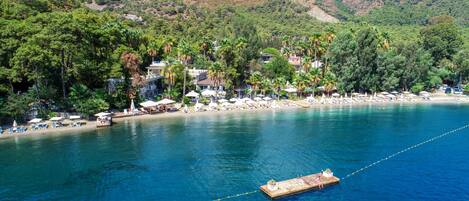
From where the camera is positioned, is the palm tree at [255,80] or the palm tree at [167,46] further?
the palm tree at [167,46]

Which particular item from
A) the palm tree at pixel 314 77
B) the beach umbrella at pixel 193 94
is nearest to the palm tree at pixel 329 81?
the palm tree at pixel 314 77

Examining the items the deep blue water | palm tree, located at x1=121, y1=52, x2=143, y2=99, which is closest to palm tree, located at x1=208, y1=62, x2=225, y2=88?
the deep blue water

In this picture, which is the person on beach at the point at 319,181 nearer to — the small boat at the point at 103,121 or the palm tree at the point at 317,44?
the small boat at the point at 103,121

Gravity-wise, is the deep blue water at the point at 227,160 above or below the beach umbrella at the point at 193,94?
below

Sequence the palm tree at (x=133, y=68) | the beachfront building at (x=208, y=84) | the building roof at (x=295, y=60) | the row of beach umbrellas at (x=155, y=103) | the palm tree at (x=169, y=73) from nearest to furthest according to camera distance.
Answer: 1. the palm tree at (x=133, y=68)
2. the row of beach umbrellas at (x=155, y=103)
3. the palm tree at (x=169, y=73)
4. the beachfront building at (x=208, y=84)
5. the building roof at (x=295, y=60)

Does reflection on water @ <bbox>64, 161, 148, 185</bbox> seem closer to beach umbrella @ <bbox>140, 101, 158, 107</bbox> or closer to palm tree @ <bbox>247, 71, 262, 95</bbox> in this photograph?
beach umbrella @ <bbox>140, 101, 158, 107</bbox>

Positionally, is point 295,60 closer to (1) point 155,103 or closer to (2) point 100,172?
(1) point 155,103

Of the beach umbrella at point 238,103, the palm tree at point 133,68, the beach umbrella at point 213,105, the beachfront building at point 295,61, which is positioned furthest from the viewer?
the beachfront building at point 295,61
